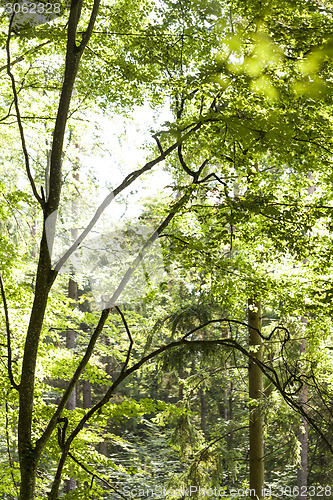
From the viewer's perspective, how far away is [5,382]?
3455mm

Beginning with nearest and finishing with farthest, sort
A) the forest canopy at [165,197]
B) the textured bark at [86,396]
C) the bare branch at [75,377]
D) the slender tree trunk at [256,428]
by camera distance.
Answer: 1. the bare branch at [75,377]
2. the forest canopy at [165,197]
3. the slender tree trunk at [256,428]
4. the textured bark at [86,396]

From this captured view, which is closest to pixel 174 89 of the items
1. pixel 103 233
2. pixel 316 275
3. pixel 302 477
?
pixel 103 233

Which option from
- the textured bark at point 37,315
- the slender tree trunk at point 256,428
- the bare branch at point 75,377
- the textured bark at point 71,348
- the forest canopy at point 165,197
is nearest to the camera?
the bare branch at point 75,377

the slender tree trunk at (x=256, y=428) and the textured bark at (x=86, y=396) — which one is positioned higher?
the textured bark at (x=86, y=396)

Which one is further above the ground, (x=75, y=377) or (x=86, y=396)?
(x=86, y=396)

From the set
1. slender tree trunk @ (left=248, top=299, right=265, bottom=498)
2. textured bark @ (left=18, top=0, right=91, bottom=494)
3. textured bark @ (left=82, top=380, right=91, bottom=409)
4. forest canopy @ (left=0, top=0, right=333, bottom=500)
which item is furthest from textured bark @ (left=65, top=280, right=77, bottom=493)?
textured bark @ (left=18, top=0, right=91, bottom=494)

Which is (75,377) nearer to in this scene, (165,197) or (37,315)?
(37,315)

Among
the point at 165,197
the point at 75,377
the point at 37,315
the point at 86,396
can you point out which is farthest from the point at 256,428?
the point at 86,396

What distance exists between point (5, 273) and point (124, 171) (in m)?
1.72

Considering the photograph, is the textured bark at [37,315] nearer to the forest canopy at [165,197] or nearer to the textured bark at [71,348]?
the forest canopy at [165,197]

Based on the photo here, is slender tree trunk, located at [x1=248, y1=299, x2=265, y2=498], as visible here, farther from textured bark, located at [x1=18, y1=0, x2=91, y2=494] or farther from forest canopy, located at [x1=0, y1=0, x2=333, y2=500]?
textured bark, located at [x1=18, y1=0, x2=91, y2=494]

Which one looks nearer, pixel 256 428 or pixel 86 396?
pixel 256 428

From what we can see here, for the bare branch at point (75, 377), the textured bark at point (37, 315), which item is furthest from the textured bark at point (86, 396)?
the bare branch at point (75, 377)

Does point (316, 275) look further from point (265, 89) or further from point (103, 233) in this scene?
point (103, 233)
